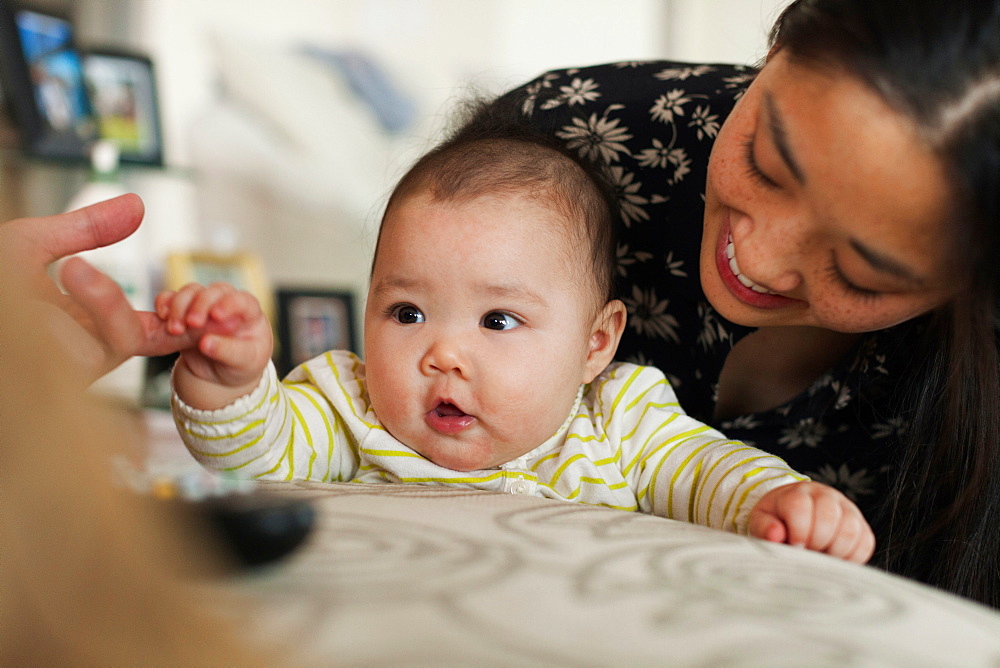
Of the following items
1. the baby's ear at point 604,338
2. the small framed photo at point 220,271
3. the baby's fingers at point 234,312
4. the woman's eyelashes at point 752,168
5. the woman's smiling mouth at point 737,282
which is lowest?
the small framed photo at point 220,271

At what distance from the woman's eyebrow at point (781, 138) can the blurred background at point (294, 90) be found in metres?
1.94

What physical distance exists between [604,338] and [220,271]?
215cm

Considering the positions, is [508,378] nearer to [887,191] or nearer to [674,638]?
[887,191]

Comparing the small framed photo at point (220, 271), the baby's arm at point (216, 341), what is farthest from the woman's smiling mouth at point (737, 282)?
the small framed photo at point (220, 271)

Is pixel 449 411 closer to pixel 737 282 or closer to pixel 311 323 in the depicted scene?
pixel 737 282

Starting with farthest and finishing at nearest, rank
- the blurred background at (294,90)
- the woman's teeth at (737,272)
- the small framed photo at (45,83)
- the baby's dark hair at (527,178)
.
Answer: the blurred background at (294,90)
the small framed photo at (45,83)
the baby's dark hair at (527,178)
the woman's teeth at (737,272)

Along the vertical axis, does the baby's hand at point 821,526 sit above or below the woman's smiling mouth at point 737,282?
below

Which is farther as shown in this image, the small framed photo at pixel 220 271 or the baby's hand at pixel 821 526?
the small framed photo at pixel 220 271

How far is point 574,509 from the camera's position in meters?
0.61

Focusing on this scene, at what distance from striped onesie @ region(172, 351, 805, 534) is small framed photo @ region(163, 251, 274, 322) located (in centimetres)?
177

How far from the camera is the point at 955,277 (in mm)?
726

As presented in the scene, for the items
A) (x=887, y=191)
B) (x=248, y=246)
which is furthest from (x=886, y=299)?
(x=248, y=246)

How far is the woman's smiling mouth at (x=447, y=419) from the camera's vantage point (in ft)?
2.94

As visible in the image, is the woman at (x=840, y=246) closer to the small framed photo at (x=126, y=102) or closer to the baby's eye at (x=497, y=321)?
the baby's eye at (x=497, y=321)
